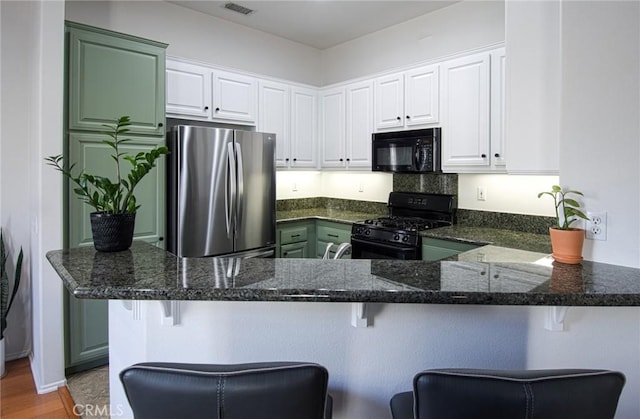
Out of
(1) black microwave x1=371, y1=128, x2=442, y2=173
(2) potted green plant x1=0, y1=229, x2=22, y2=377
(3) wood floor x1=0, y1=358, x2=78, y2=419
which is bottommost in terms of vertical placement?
(3) wood floor x1=0, y1=358, x2=78, y2=419

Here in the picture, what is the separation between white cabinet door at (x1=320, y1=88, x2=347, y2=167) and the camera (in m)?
4.29

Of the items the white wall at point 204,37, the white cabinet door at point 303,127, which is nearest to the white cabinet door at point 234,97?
the white wall at point 204,37

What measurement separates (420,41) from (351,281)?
11.2 ft

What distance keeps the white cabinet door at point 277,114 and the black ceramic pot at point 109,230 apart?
2.61m

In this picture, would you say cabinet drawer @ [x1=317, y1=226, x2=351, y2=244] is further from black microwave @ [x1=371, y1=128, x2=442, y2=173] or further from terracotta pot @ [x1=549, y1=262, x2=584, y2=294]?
terracotta pot @ [x1=549, y1=262, x2=584, y2=294]

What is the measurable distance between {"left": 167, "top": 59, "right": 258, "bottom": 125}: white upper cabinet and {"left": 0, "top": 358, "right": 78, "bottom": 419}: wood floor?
7.28 ft

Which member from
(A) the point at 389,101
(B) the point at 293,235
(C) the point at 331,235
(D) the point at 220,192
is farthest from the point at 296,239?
(A) the point at 389,101

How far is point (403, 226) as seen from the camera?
3.42m

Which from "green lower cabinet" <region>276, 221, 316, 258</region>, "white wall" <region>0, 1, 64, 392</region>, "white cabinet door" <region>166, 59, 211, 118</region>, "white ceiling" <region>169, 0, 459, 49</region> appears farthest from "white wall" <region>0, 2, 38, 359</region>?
"green lower cabinet" <region>276, 221, 316, 258</region>

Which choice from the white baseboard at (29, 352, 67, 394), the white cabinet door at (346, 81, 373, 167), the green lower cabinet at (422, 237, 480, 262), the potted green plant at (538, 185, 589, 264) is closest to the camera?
the potted green plant at (538, 185, 589, 264)

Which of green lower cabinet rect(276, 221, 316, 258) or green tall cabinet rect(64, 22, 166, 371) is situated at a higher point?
green tall cabinet rect(64, 22, 166, 371)

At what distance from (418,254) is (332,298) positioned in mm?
2265

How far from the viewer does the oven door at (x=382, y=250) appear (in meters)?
3.21

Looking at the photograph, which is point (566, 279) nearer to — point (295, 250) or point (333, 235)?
point (333, 235)
